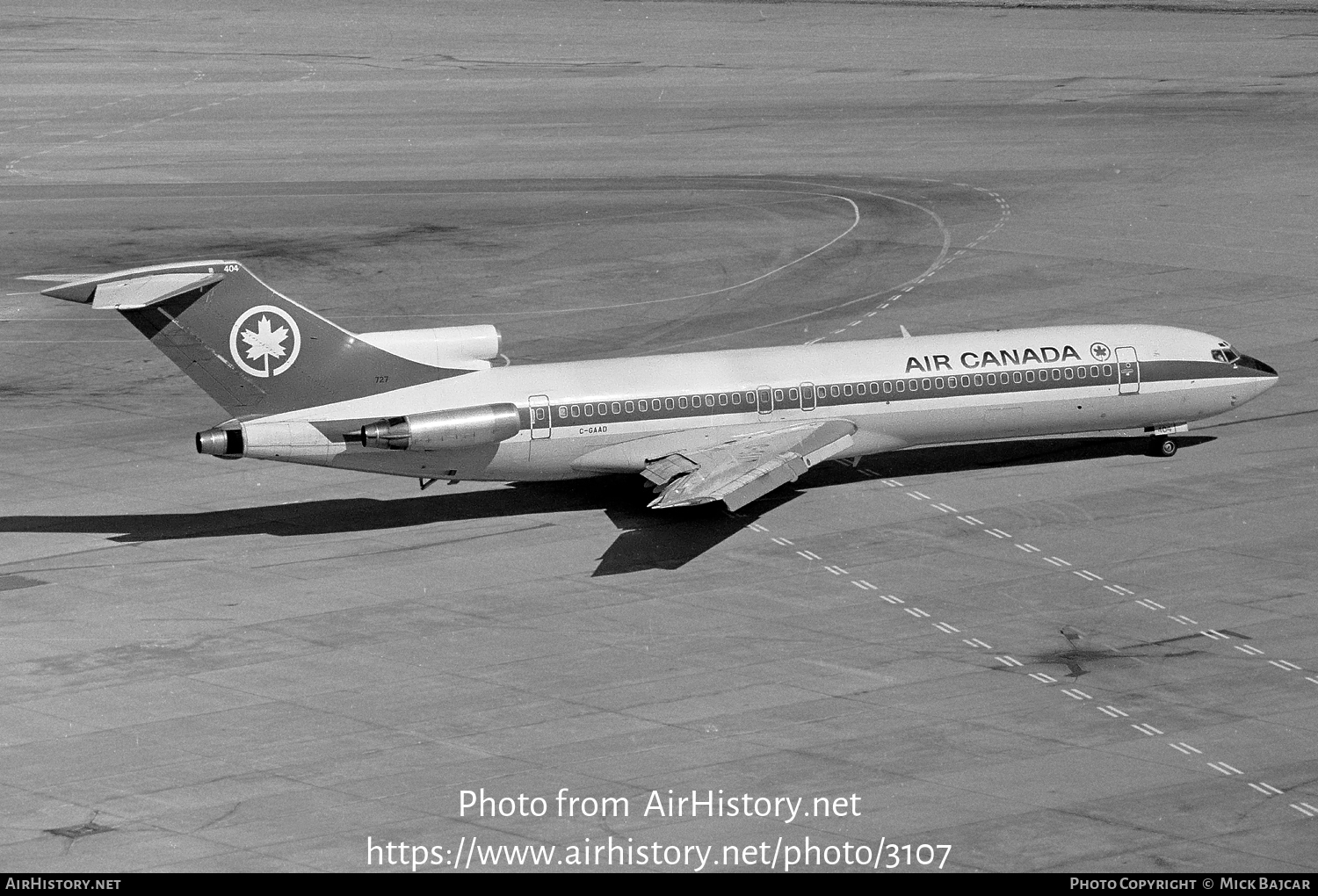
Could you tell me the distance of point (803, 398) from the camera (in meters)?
45.5

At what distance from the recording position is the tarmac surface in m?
29.9

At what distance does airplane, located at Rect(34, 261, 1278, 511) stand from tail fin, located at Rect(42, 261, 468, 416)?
4 cm

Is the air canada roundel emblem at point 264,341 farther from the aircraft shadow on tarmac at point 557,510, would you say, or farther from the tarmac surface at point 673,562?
the aircraft shadow on tarmac at point 557,510

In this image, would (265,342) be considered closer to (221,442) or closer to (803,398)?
(221,442)

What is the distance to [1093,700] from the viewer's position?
111 ft

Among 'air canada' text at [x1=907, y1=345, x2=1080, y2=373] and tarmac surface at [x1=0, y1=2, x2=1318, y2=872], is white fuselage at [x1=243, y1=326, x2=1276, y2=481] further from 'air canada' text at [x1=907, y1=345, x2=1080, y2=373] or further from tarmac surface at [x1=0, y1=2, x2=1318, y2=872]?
tarmac surface at [x1=0, y1=2, x2=1318, y2=872]

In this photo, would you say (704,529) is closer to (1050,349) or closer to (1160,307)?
(1050,349)

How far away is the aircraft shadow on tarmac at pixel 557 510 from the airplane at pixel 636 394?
122 centimetres

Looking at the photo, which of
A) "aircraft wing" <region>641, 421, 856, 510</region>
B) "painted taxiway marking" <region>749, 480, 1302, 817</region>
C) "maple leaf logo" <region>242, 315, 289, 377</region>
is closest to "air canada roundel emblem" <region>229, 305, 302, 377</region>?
"maple leaf logo" <region>242, 315, 289, 377</region>

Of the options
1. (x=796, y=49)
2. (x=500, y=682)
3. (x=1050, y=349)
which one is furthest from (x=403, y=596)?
(x=796, y=49)

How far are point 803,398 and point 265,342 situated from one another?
13.1 m

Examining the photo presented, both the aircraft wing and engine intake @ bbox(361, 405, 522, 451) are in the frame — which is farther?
engine intake @ bbox(361, 405, 522, 451)

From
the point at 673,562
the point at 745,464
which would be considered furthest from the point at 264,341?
the point at 745,464

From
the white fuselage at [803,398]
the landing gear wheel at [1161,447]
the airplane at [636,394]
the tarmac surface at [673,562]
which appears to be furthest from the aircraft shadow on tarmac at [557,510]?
the white fuselage at [803,398]
